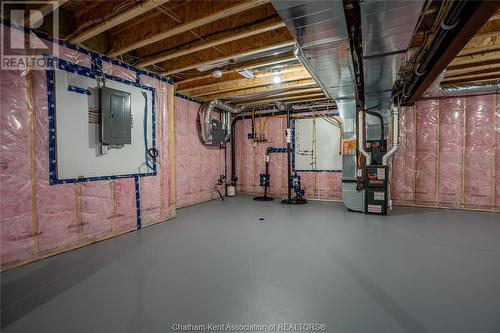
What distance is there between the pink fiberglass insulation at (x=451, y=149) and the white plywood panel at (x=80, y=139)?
582 centimetres

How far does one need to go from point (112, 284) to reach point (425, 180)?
5742 millimetres

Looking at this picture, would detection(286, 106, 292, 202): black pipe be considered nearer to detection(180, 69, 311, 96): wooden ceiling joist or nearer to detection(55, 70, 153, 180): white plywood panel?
detection(180, 69, 311, 96): wooden ceiling joist

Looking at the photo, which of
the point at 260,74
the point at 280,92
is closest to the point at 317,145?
the point at 280,92

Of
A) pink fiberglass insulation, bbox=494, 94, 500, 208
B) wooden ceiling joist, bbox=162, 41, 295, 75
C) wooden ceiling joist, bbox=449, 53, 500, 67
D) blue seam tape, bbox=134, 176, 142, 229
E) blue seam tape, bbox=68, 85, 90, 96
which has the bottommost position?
blue seam tape, bbox=134, 176, 142, 229

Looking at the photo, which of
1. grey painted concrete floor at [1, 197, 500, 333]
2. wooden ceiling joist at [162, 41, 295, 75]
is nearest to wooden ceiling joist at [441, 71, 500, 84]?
grey painted concrete floor at [1, 197, 500, 333]

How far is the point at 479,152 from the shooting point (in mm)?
4648

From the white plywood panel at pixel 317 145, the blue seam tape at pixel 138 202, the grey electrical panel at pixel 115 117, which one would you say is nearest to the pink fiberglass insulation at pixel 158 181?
the blue seam tape at pixel 138 202

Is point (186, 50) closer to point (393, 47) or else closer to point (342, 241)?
point (393, 47)

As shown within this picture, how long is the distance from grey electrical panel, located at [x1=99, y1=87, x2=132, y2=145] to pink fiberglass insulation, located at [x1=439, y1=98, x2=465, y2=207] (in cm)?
580

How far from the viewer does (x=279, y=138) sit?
20.9 feet

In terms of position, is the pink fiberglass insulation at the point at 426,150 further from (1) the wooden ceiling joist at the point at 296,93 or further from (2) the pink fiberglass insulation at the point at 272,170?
(1) the wooden ceiling joist at the point at 296,93

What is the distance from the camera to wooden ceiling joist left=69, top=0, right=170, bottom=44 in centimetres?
211

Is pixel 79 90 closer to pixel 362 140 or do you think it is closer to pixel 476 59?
pixel 362 140

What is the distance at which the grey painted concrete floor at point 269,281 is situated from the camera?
1.62 meters
